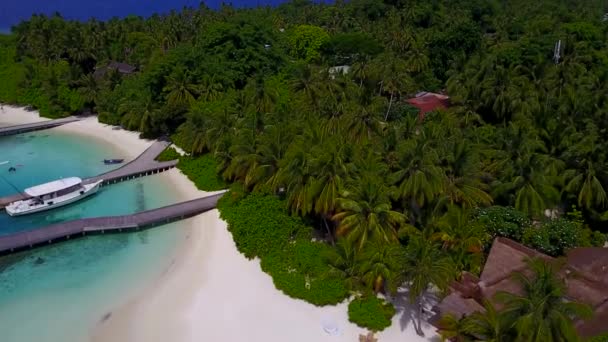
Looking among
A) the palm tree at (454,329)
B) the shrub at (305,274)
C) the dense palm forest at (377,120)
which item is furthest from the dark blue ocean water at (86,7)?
the palm tree at (454,329)

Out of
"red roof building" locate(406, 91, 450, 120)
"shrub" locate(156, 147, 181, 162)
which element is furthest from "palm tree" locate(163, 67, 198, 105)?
"red roof building" locate(406, 91, 450, 120)

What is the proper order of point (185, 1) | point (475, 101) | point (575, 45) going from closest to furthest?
point (475, 101), point (575, 45), point (185, 1)

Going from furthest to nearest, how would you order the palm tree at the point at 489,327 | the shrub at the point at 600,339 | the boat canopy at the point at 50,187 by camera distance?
the boat canopy at the point at 50,187
the shrub at the point at 600,339
the palm tree at the point at 489,327

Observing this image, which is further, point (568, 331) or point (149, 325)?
point (149, 325)

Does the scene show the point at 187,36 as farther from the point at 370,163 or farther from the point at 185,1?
the point at 185,1

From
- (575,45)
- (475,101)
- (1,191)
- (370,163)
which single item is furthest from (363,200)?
(575,45)

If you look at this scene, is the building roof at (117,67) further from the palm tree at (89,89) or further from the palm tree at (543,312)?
the palm tree at (543,312)

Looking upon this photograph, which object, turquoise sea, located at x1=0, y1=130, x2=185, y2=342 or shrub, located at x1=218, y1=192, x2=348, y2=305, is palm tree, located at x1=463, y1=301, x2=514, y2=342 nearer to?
shrub, located at x1=218, y1=192, x2=348, y2=305
